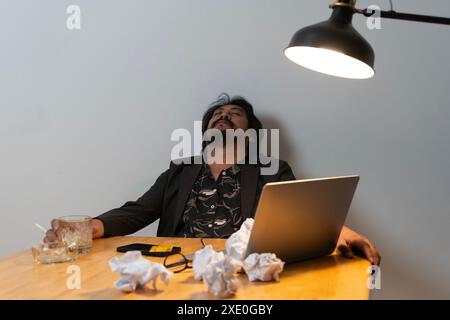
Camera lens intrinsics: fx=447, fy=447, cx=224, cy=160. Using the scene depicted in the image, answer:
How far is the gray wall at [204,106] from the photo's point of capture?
177 centimetres

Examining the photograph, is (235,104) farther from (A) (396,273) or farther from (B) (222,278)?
(B) (222,278)

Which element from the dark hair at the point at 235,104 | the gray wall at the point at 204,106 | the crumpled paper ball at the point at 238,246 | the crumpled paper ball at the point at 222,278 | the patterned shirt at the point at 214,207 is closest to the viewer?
the crumpled paper ball at the point at 222,278

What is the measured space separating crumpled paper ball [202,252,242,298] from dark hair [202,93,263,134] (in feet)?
3.59

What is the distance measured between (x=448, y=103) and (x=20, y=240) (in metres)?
1.98

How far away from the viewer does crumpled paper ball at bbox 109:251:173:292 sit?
845 mm

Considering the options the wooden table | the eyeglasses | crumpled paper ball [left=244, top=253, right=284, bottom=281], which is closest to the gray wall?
the wooden table

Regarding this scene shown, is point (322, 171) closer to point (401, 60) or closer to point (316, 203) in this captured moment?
point (401, 60)

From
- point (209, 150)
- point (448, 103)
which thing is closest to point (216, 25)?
point (209, 150)

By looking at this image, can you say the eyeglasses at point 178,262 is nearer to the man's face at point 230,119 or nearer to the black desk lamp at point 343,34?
the black desk lamp at point 343,34

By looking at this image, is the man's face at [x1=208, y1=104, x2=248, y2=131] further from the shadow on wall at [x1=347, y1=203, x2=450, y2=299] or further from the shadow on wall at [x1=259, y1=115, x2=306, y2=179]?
the shadow on wall at [x1=347, y1=203, x2=450, y2=299]

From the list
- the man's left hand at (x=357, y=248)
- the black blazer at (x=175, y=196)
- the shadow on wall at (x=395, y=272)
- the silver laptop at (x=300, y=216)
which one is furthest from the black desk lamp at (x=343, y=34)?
the shadow on wall at (x=395, y=272)

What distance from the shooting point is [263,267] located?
0.90 m

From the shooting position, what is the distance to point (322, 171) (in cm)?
186

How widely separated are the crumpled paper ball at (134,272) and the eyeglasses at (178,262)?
147 mm
